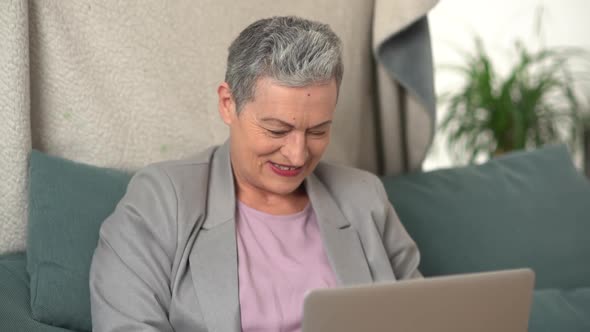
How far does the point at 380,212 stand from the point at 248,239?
1.08 feet

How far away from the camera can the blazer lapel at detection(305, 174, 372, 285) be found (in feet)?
5.71

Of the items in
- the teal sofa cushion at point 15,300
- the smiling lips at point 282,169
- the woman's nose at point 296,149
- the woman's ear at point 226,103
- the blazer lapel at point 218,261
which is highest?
the woman's ear at point 226,103

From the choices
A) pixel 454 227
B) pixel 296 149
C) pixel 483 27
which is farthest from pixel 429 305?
pixel 483 27

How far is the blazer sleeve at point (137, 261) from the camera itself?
1.53 m

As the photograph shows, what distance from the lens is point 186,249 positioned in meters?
1.63

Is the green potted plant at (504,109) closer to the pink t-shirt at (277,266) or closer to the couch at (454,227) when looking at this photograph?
the couch at (454,227)

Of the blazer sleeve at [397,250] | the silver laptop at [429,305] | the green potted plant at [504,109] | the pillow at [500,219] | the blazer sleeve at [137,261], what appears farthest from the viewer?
the green potted plant at [504,109]

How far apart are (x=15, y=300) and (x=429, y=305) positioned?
0.85 meters

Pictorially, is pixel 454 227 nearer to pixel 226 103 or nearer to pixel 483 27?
pixel 226 103

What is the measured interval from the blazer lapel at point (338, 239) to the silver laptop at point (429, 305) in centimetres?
42

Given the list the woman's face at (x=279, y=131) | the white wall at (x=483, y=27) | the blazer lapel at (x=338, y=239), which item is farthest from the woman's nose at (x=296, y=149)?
the white wall at (x=483, y=27)

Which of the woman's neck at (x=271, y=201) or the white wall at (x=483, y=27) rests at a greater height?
the white wall at (x=483, y=27)

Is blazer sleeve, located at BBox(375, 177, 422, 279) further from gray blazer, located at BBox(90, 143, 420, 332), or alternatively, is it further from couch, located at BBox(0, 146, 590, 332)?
couch, located at BBox(0, 146, 590, 332)

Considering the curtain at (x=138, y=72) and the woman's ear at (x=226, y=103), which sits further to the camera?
the curtain at (x=138, y=72)
